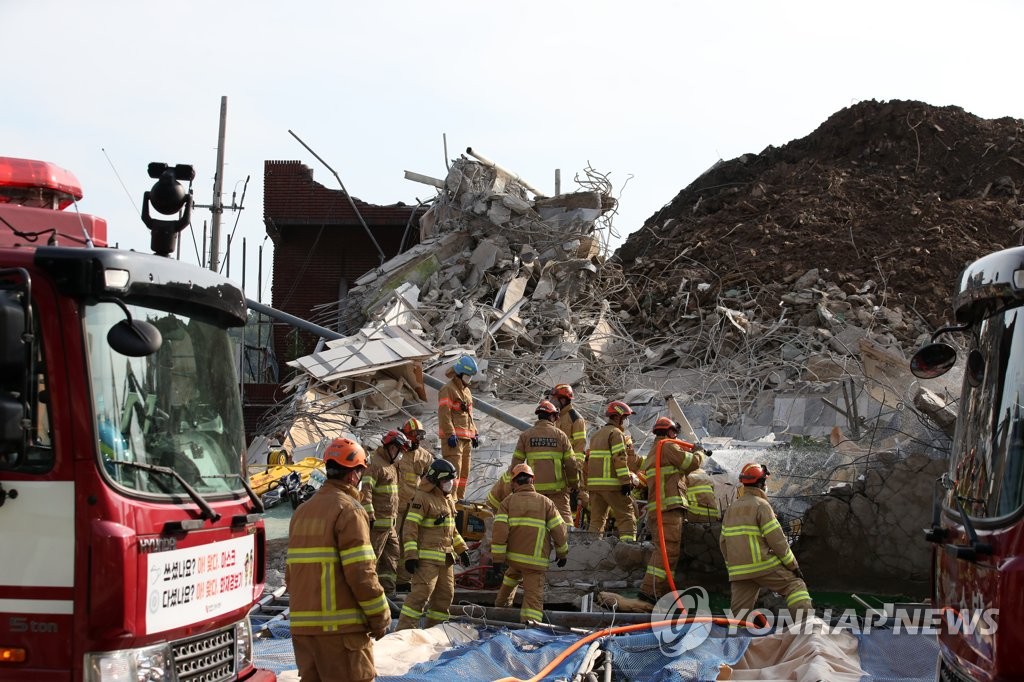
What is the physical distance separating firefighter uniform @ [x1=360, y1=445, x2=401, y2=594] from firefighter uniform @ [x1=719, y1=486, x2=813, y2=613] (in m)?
3.68

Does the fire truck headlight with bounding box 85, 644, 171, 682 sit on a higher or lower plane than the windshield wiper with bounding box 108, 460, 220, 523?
lower

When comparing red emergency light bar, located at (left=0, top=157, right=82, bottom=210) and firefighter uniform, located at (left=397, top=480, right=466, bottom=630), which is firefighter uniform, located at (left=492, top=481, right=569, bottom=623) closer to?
firefighter uniform, located at (left=397, top=480, right=466, bottom=630)

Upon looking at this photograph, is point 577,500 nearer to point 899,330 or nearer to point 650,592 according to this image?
point 650,592

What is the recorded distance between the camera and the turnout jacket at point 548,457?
36.4 ft

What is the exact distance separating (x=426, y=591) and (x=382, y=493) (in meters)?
2.16

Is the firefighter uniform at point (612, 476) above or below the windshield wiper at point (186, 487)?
below

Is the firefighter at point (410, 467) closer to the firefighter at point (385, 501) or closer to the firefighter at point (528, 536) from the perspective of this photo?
the firefighter at point (385, 501)

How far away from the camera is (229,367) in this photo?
5.66 meters

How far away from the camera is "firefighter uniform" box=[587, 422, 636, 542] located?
36.6ft

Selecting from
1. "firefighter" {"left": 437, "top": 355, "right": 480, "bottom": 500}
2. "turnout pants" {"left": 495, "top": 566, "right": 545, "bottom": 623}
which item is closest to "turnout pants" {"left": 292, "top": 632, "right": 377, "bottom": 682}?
"turnout pants" {"left": 495, "top": 566, "right": 545, "bottom": 623}

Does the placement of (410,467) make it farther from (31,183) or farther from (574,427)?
(31,183)

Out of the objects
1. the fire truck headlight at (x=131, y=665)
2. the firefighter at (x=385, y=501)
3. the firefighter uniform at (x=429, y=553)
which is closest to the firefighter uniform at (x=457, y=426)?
the firefighter at (x=385, y=501)

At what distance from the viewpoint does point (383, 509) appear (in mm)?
10992

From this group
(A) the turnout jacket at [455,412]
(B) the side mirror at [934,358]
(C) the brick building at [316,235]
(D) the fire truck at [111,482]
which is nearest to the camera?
(D) the fire truck at [111,482]
